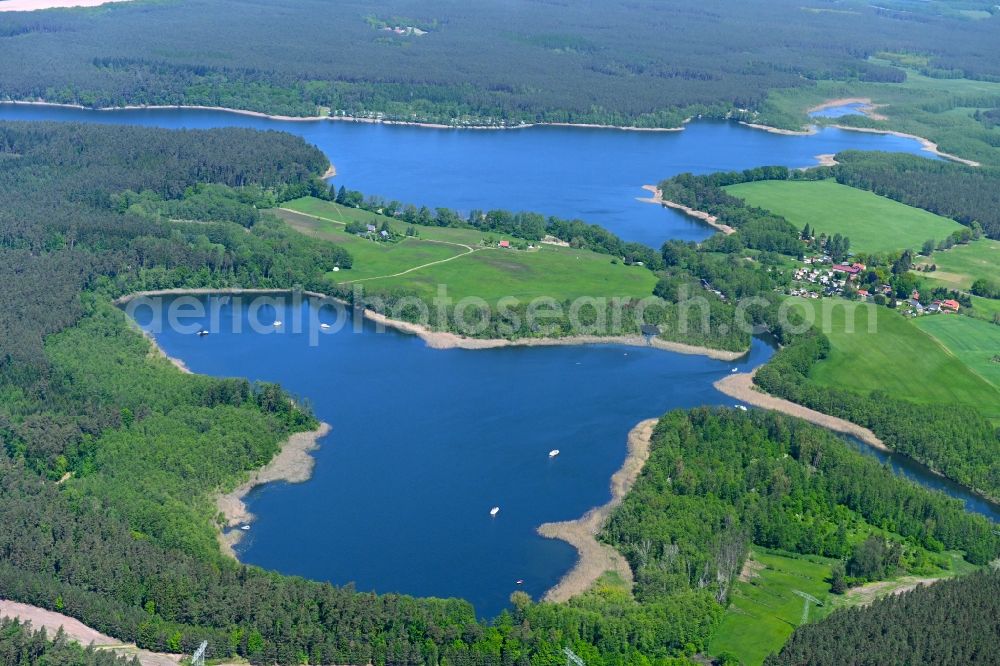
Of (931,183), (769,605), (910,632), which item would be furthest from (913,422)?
(931,183)

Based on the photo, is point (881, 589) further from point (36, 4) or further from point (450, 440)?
point (36, 4)

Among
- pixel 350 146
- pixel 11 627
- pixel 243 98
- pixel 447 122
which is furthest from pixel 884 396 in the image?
pixel 243 98

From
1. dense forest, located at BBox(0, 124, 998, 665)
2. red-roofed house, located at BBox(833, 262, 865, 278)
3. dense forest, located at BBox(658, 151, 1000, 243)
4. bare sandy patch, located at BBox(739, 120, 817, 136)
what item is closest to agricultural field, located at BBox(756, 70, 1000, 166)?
bare sandy patch, located at BBox(739, 120, 817, 136)

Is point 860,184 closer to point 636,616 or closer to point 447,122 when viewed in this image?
point 447,122

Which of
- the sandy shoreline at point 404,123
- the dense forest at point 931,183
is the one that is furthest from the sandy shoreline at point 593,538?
the sandy shoreline at point 404,123

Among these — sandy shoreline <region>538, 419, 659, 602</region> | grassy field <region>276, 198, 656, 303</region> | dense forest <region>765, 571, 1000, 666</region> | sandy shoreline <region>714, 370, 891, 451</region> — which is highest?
grassy field <region>276, 198, 656, 303</region>

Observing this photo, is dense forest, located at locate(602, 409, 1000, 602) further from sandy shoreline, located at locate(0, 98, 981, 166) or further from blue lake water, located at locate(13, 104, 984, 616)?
sandy shoreline, located at locate(0, 98, 981, 166)

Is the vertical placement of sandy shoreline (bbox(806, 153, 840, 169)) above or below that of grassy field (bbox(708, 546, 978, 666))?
above
